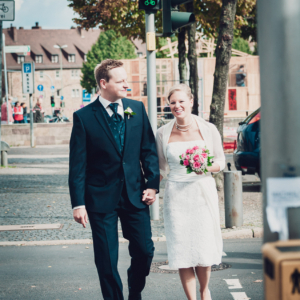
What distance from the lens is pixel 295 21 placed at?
5.63 ft

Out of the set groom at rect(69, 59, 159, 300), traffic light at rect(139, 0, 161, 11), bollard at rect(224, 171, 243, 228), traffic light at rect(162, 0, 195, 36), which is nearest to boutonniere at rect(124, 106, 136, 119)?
groom at rect(69, 59, 159, 300)

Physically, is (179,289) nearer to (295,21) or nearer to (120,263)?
(120,263)

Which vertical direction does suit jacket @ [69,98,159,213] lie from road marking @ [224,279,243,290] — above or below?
above

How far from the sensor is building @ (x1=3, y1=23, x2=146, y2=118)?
97312 millimetres

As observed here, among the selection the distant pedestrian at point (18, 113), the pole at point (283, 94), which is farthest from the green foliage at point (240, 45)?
the pole at point (283, 94)

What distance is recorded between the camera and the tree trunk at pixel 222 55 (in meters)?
10.0

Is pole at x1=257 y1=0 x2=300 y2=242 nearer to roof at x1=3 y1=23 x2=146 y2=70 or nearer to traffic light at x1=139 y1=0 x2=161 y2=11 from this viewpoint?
traffic light at x1=139 y1=0 x2=161 y2=11

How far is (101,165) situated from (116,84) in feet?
1.99

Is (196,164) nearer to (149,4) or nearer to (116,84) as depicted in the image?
(116,84)

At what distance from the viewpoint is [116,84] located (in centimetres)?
417

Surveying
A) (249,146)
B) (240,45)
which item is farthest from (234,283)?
(240,45)

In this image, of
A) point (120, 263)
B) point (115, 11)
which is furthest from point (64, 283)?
point (115, 11)

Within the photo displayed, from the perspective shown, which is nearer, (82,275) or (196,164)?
(196,164)

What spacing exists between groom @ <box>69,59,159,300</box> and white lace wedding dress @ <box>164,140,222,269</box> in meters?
0.24
